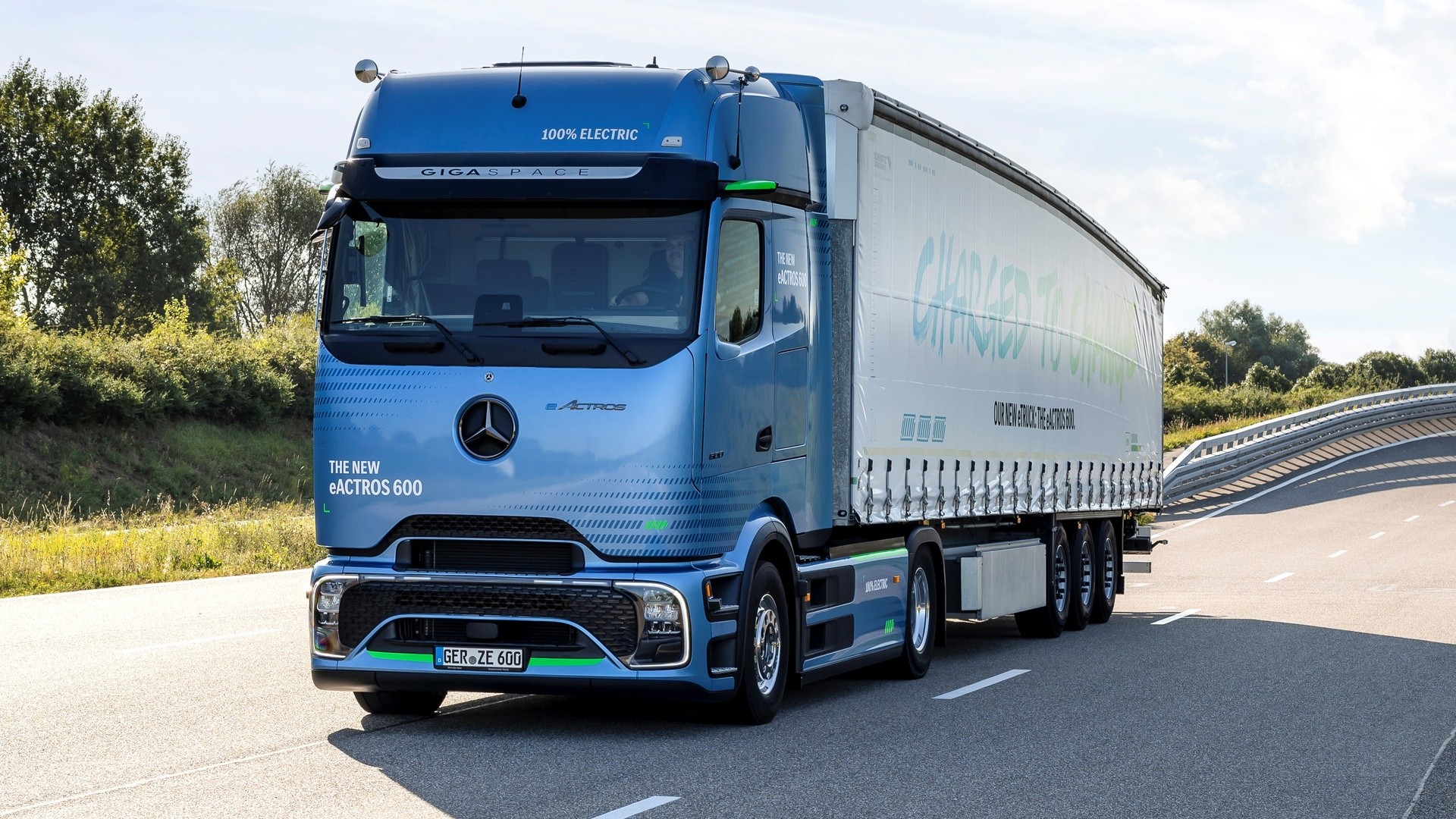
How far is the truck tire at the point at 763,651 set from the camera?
953 cm

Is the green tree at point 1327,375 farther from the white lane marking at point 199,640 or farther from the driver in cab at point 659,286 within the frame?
the driver in cab at point 659,286

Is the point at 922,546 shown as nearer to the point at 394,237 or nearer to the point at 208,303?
the point at 394,237

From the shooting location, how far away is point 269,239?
77.8m

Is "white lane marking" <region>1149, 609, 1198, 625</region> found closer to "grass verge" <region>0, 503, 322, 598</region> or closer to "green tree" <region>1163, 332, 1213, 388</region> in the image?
"grass verge" <region>0, 503, 322, 598</region>

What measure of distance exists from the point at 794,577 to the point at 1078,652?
5529 mm

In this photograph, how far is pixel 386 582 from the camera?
29.8 feet

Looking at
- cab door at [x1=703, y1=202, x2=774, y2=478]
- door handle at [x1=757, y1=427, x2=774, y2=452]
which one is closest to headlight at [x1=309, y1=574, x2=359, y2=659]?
cab door at [x1=703, y1=202, x2=774, y2=478]

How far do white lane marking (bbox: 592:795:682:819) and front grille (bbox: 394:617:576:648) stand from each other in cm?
173

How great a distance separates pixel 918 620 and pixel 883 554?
1083 mm

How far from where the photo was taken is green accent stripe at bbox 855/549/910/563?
11.4 metres

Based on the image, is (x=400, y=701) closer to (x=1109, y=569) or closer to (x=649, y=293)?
(x=649, y=293)

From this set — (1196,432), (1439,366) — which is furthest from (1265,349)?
(1196,432)

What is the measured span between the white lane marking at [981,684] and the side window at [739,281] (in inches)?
128

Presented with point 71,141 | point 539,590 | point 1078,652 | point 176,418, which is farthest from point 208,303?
point 539,590
